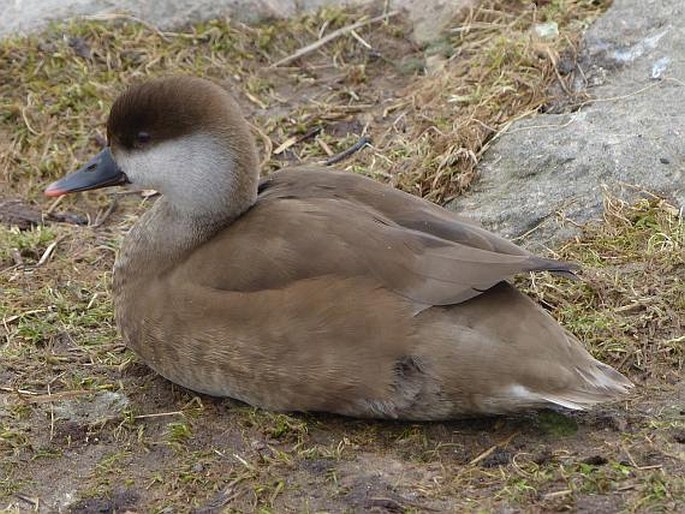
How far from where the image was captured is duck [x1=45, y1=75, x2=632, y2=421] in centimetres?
379

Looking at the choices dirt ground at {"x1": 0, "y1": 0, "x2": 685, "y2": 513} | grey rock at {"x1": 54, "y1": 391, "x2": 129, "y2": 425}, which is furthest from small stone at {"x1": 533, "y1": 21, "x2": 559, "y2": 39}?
grey rock at {"x1": 54, "y1": 391, "x2": 129, "y2": 425}

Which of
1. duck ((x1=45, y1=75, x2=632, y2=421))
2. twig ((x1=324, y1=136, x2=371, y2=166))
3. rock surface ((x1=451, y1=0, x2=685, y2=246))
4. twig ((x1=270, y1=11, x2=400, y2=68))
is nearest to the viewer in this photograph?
duck ((x1=45, y1=75, x2=632, y2=421))

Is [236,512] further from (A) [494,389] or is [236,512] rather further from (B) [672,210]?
(B) [672,210]

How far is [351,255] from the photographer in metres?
3.92

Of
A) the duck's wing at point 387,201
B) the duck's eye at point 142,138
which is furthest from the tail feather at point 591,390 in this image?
the duck's eye at point 142,138

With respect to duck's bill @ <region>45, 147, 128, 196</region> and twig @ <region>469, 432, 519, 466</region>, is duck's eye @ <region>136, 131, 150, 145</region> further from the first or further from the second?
twig @ <region>469, 432, 519, 466</region>

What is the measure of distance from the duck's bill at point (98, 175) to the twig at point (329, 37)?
2390 mm

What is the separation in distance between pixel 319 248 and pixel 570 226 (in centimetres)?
143

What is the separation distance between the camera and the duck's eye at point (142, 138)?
4312 millimetres

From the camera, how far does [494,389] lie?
3.77 metres

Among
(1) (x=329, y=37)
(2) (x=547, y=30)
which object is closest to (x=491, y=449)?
(2) (x=547, y=30)

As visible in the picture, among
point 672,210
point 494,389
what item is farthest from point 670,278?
point 494,389

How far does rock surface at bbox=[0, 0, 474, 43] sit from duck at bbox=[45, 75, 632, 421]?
2727 mm

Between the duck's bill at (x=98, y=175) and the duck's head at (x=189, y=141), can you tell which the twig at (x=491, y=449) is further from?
the duck's bill at (x=98, y=175)
